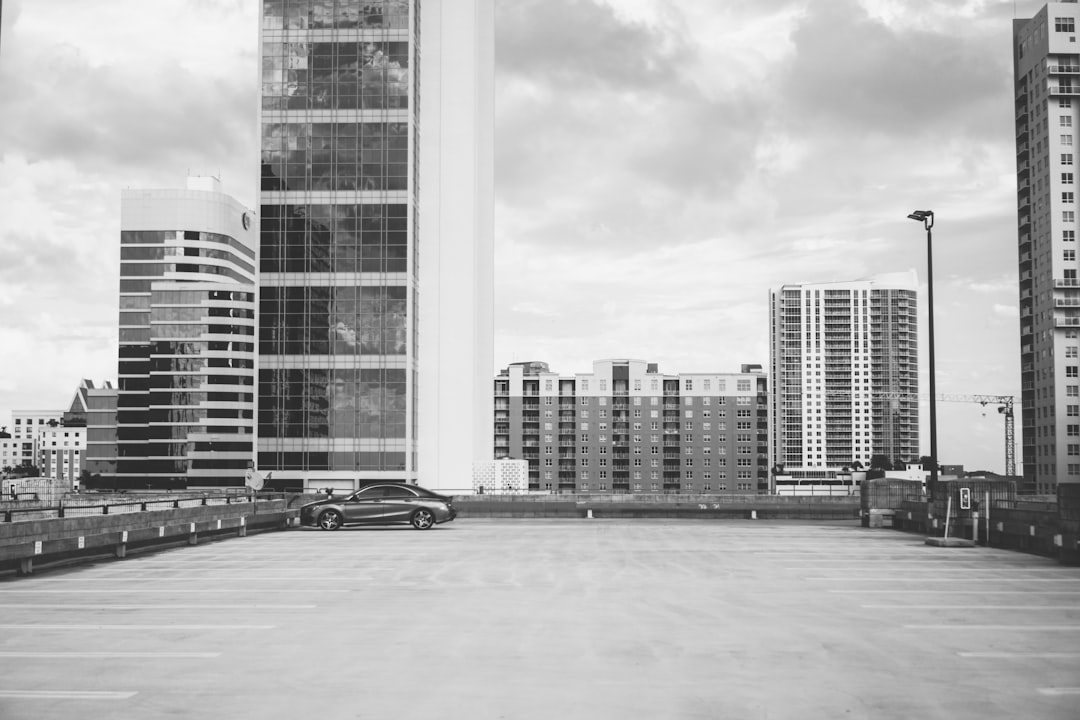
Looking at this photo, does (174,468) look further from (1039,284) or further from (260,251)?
(1039,284)

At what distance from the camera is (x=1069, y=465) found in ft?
411

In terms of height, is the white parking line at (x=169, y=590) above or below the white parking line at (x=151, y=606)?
below

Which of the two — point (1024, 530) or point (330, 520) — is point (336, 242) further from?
point (1024, 530)

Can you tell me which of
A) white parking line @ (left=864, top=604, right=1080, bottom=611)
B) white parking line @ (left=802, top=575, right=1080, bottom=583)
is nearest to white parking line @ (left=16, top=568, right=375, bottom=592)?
white parking line @ (left=802, top=575, right=1080, bottom=583)

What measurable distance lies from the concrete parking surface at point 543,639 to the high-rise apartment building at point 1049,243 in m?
118

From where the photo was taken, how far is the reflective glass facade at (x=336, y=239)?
254ft

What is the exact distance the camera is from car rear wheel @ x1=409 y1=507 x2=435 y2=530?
117 feet

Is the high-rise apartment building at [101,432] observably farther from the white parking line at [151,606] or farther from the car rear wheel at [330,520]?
the white parking line at [151,606]

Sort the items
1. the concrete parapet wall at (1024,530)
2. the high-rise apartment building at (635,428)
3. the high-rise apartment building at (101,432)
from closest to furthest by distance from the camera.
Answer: the concrete parapet wall at (1024,530) → the high-rise apartment building at (101,432) → the high-rise apartment building at (635,428)

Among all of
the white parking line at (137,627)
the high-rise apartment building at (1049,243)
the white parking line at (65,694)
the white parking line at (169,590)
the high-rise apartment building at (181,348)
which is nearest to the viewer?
the white parking line at (65,694)

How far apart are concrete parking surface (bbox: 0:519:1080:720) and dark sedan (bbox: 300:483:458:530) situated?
1198cm

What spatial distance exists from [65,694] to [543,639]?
5230mm

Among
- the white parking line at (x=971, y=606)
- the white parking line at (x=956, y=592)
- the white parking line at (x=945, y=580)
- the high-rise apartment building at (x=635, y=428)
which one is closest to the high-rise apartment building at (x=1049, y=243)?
the high-rise apartment building at (x=635, y=428)

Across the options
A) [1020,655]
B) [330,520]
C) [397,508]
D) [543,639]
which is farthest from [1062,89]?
[543,639]
